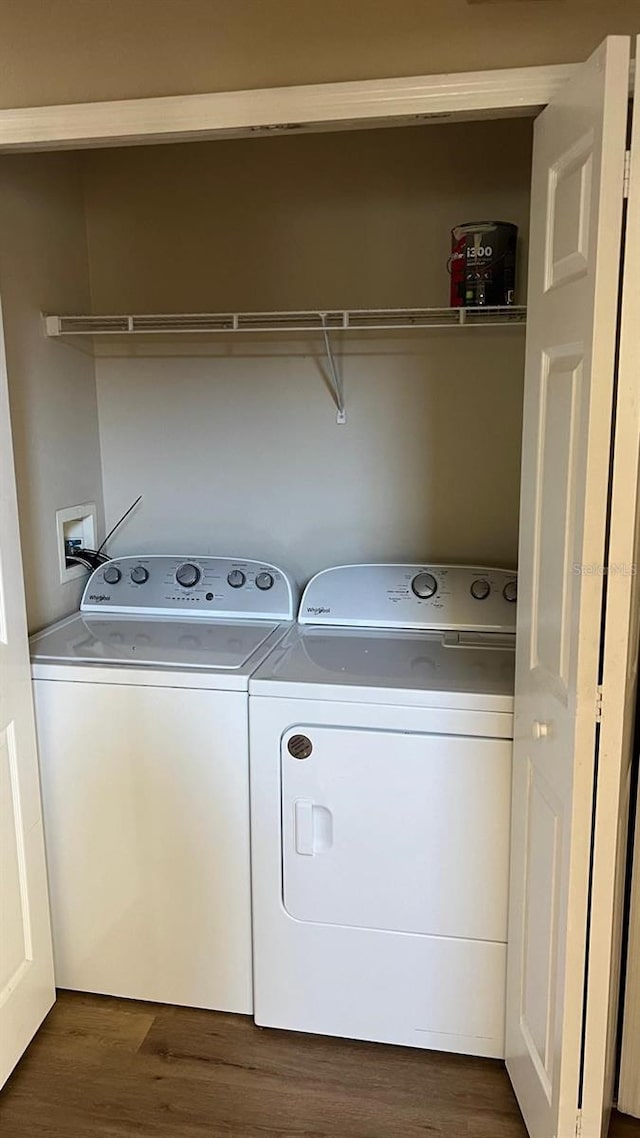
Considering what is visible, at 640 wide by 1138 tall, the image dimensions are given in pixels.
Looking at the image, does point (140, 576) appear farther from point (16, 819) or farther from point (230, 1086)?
point (230, 1086)

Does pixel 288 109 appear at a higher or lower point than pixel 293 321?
higher


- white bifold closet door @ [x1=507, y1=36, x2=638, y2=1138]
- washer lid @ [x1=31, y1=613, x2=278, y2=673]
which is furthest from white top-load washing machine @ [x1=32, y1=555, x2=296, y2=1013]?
white bifold closet door @ [x1=507, y1=36, x2=638, y2=1138]

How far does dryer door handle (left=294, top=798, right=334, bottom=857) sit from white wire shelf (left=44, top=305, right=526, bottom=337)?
1.16m

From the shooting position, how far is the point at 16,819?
6.27ft

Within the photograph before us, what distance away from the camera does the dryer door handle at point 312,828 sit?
1.89 m

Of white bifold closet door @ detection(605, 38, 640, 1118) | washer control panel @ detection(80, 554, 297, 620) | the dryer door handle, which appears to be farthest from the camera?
washer control panel @ detection(80, 554, 297, 620)

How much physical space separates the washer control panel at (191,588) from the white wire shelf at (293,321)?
2.12ft

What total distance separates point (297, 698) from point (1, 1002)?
2.98 ft

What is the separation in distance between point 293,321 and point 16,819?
4.75 feet

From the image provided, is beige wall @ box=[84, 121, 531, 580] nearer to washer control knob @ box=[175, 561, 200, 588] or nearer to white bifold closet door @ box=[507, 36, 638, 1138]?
washer control knob @ box=[175, 561, 200, 588]

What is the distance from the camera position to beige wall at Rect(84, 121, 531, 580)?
231 cm

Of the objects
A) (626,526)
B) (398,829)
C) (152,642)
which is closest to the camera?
(626,526)

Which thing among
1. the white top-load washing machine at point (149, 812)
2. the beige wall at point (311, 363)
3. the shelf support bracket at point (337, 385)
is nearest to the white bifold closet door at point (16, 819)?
the white top-load washing machine at point (149, 812)

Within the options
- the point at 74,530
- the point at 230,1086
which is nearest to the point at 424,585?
the point at 74,530
